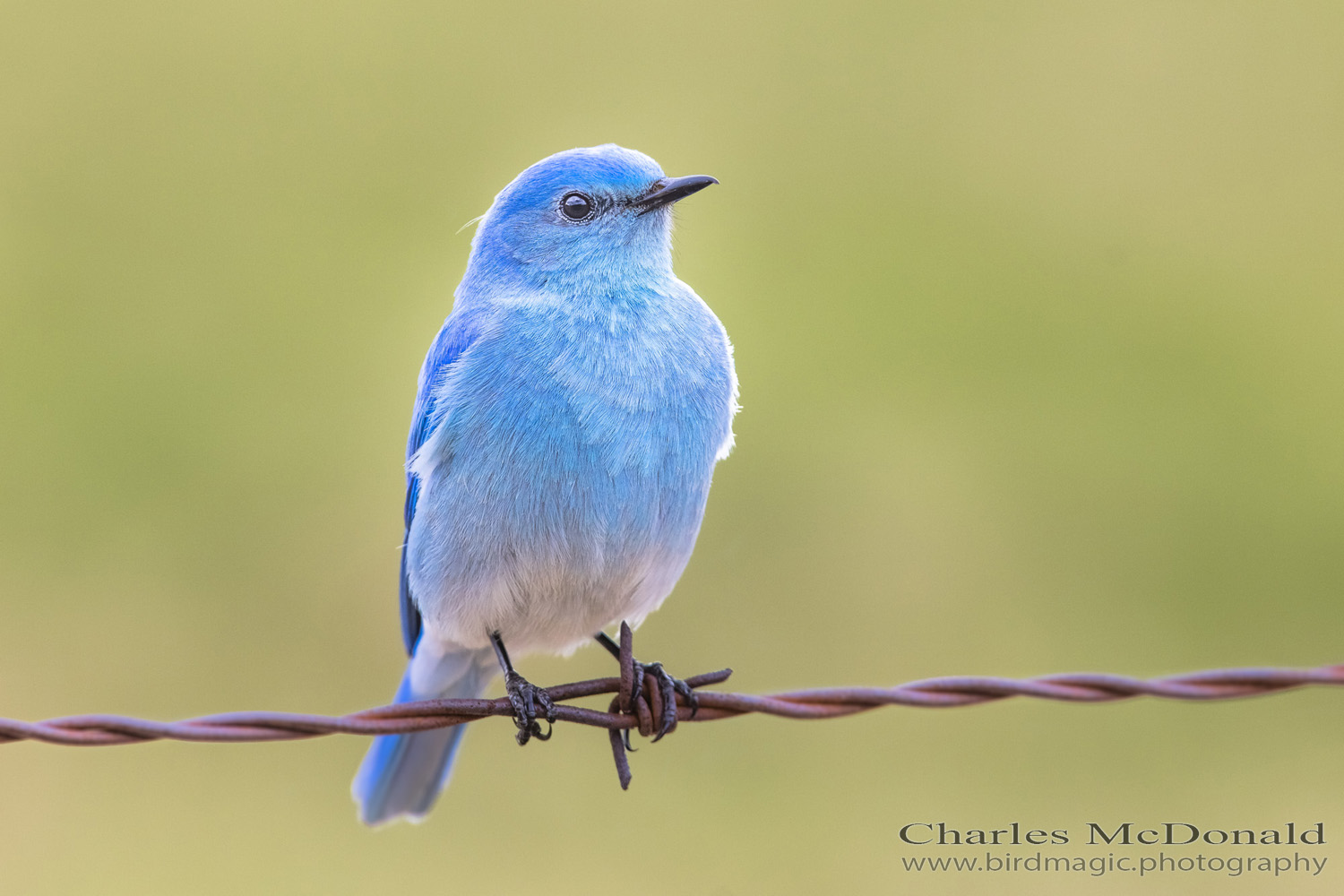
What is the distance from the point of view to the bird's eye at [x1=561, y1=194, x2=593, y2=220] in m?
4.12

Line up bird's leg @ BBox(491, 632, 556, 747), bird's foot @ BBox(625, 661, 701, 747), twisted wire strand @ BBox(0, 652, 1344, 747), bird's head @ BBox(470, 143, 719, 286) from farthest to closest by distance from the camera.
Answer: bird's head @ BBox(470, 143, 719, 286)
bird's leg @ BBox(491, 632, 556, 747)
bird's foot @ BBox(625, 661, 701, 747)
twisted wire strand @ BBox(0, 652, 1344, 747)

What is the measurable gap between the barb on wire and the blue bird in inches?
11.7

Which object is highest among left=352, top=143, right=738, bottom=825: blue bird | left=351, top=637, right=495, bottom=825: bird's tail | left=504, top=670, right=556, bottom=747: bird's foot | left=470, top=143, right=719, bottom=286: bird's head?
left=470, top=143, right=719, bottom=286: bird's head

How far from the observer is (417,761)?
4.43 metres

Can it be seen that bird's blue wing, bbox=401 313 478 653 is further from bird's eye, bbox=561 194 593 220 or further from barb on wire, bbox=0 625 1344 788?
barb on wire, bbox=0 625 1344 788

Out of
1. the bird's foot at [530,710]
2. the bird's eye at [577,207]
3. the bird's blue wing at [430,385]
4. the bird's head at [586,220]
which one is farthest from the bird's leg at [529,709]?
the bird's eye at [577,207]

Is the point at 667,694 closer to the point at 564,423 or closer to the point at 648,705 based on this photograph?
the point at 648,705

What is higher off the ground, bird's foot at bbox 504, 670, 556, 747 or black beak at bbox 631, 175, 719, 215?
black beak at bbox 631, 175, 719, 215

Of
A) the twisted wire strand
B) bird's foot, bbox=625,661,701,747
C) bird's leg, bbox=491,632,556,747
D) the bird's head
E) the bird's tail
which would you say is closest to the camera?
the twisted wire strand

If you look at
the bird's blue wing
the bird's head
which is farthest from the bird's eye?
the bird's blue wing

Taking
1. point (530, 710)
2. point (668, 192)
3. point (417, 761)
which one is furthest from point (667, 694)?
point (668, 192)

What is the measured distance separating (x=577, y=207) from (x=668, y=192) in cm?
29

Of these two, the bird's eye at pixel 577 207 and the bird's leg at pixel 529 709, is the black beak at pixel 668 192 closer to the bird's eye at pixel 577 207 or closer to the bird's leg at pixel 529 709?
the bird's eye at pixel 577 207

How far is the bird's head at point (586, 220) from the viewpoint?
13.3 ft
